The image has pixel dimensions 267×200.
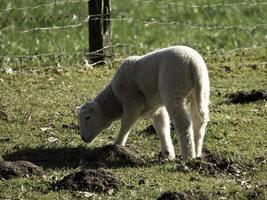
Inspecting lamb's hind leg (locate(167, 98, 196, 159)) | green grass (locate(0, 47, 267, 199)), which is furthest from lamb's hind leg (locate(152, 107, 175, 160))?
lamb's hind leg (locate(167, 98, 196, 159))

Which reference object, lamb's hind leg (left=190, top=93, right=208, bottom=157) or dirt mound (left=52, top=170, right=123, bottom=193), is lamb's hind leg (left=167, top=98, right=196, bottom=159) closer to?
lamb's hind leg (left=190, top=93, right=208, bottom=157)

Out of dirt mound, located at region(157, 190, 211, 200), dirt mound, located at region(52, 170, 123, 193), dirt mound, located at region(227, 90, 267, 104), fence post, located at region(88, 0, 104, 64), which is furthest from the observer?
fence post, located at region(88, 0, 104, 64)

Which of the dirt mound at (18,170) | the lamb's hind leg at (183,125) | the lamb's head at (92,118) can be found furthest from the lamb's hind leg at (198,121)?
the dirt mound at (18,170)

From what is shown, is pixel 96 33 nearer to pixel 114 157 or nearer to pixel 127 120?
pixel 127 120

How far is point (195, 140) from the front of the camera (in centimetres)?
880

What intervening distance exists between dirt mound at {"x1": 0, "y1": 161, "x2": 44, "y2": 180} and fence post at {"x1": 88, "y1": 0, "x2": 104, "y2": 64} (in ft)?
Result: 19.5

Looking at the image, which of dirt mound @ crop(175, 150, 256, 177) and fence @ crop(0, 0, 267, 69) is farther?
fence @ crop(0, 0, 267, 69)

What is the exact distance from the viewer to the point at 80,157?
8.85 meters

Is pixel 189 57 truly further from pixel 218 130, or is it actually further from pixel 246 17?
pixel 246 17

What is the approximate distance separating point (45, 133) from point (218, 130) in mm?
2108

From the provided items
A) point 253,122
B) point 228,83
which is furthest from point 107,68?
point 253,122

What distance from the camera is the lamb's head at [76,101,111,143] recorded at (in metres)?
9.69

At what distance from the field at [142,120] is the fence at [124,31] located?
0.03 metres

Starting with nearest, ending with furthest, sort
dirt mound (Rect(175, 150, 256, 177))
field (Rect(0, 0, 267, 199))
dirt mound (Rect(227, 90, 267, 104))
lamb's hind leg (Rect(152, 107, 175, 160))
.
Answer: field (Rect(0, 0, 267, 199)) → dirt mound (Rect(175, 150, 256, 177)) → lamb's hind leg (Rect(152, 107, 175, 160)) → dirt mound (Rect(227, 90, 267, 104))
